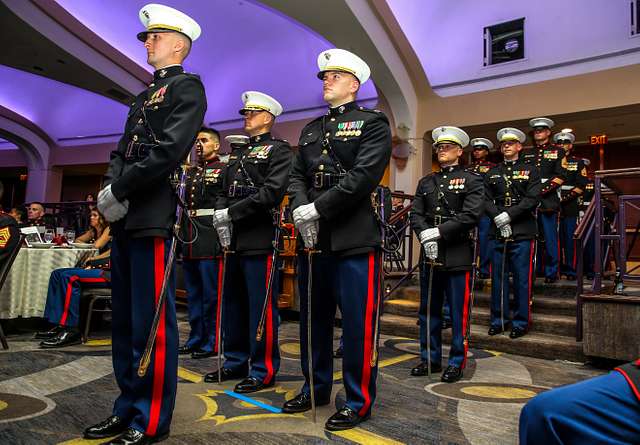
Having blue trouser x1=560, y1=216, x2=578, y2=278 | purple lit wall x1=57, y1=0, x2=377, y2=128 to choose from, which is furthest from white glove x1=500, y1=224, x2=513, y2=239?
purple lit wall x1=57, y1=0, x2=377, y2=128

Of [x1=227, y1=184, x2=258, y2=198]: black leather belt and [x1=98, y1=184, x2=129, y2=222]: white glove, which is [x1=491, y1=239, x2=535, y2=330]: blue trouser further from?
[x1=98, y1=184, x2=129, y2=222]: white glove

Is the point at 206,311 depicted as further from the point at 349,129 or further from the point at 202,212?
the point at 349,129

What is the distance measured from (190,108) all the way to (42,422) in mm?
1447

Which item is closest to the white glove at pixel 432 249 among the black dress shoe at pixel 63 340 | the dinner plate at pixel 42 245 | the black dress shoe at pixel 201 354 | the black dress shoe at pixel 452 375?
the black dress shoe at pixel 452 375

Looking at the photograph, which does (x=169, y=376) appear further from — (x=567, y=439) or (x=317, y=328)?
(x=567, y=439)

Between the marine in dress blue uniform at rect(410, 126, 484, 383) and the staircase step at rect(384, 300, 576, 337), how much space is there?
1.46 m

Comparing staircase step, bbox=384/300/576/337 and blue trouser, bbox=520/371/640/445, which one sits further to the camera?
staircase step, bbox=384/300/576/337

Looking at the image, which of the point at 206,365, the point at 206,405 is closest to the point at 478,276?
the point at 206,365

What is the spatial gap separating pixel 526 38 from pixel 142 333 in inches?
324

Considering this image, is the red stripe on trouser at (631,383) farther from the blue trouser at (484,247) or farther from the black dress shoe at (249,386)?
the blue trouser at (484,247)

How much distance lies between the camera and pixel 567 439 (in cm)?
92

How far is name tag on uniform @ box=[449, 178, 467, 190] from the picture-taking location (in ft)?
10.6

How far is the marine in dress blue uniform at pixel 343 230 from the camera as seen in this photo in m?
2.14

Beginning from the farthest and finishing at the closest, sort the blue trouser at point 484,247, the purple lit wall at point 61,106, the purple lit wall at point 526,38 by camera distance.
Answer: the purple lit wall at point 61,106 → the purple lit wall at point 526,38 → the blue trouser at point 484,247
